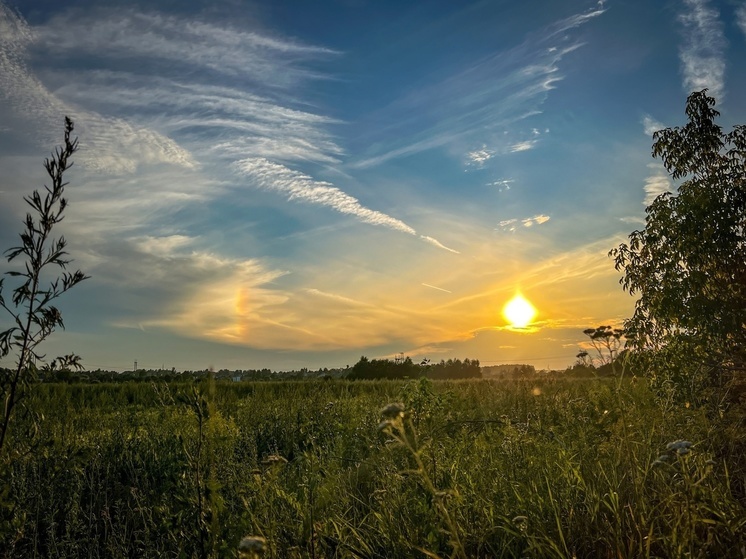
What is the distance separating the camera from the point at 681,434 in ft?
16.2

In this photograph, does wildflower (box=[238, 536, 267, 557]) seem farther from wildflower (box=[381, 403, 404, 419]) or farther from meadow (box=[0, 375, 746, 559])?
wildflower (box=[381, 403, 404, 419])

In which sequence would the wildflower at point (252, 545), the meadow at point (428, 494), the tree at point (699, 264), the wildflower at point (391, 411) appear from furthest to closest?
1. the tree at point (699, 264)
2. the meadow at point (428, 494)
3. the wildflower at point (391, 411)
4. the wildflower at point (252, 545)

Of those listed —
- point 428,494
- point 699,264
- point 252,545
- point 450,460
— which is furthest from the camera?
point 699,264

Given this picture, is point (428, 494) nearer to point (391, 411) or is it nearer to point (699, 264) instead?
point (391, 411)

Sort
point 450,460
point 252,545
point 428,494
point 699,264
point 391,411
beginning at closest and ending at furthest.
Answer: point 252,545 < point 391,411 < point 428,494 < point 450,460 < point 699,264

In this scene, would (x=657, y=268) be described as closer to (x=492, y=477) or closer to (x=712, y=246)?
(x=712, y=246)

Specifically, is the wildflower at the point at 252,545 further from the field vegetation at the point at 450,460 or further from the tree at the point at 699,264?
the tree at the point at 699,264

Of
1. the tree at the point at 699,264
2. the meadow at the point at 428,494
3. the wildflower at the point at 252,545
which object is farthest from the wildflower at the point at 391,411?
the tree at the point at 699,264

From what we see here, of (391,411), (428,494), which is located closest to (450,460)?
(428,494)

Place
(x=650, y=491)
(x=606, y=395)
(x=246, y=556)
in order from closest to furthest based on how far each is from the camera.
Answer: (x=246, y=556), (x=650, y=491), (x=606, y=395)

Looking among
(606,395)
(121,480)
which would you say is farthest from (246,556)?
(606,395)

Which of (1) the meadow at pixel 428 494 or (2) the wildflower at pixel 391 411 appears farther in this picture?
(1) the meadow at pixel 428 494

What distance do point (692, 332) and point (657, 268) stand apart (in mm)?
986

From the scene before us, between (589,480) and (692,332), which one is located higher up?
(692,332)
